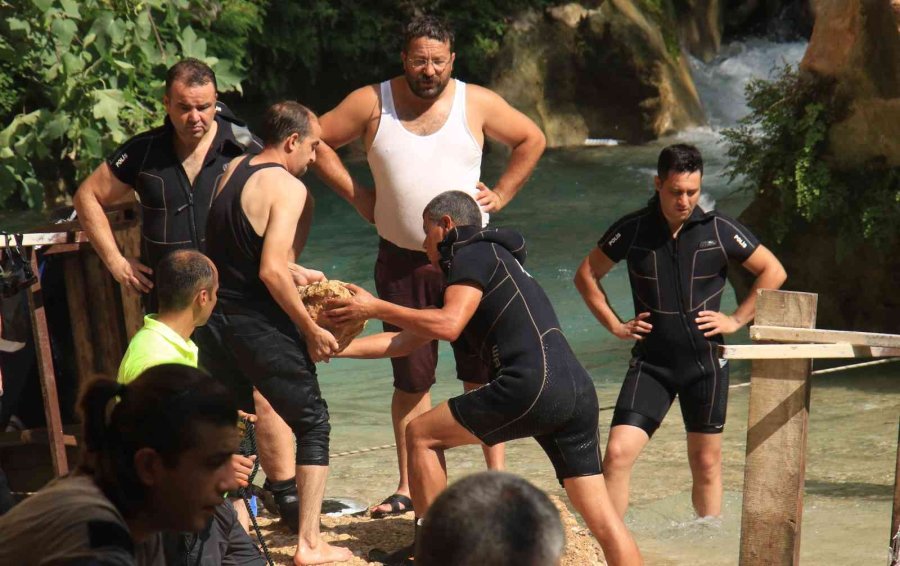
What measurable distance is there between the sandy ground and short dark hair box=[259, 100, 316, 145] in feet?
5.93

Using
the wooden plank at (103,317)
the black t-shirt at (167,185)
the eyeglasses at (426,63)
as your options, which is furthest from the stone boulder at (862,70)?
the wooden plank at (103,317)

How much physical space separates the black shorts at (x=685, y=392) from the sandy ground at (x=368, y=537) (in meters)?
0.63

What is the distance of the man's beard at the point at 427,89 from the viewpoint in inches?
257

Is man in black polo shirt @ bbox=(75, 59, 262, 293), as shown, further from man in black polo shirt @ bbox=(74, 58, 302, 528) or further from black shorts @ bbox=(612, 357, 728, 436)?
black shorts @ bbox=(612, 357, 728, 436)

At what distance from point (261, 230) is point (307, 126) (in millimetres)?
496

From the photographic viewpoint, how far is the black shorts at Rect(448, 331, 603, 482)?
526 cm

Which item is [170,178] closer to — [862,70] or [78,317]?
[78,317]

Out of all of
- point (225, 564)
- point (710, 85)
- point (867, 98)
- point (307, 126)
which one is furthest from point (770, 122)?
point (710, 85)

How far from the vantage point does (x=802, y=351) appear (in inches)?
191

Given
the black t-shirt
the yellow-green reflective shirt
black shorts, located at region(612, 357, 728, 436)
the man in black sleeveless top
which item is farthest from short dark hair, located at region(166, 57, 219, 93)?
black shorts, located at region(612, 357, 728, 436)

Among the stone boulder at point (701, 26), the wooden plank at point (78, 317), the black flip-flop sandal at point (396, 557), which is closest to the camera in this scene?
the black flip-flop sandal at point (396, 557)

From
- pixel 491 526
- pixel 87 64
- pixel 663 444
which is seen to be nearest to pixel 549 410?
pixel 491 526

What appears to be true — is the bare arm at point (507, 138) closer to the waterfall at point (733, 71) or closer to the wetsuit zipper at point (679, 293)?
the wetsuit zipper at point (679, 293)

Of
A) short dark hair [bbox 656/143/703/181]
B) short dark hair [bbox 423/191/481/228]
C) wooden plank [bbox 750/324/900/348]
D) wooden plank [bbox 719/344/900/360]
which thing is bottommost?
wooden plank [bbox 719/344/900/360]
